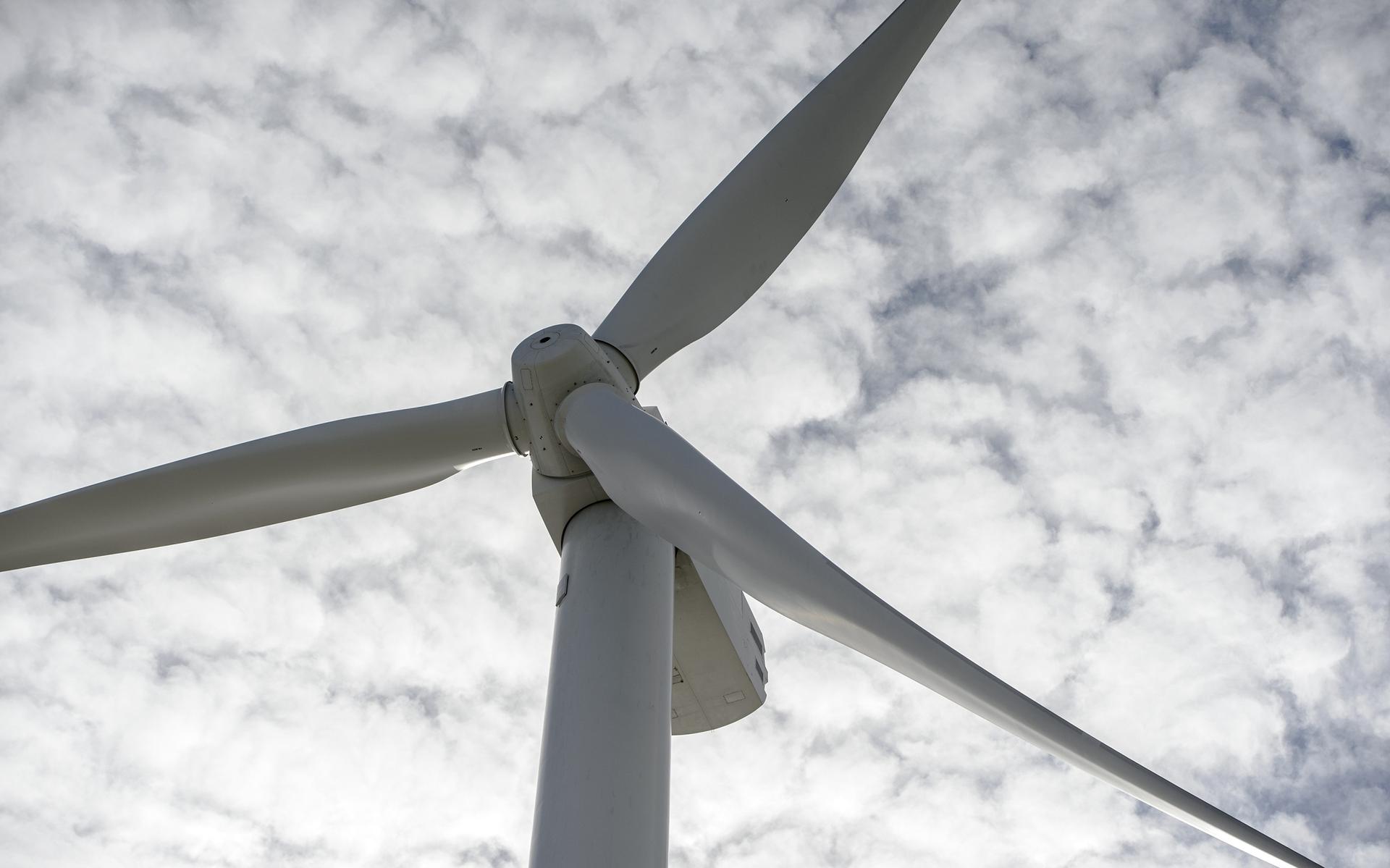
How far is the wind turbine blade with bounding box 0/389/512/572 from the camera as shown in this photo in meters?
7.72

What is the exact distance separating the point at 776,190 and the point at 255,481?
177 inches

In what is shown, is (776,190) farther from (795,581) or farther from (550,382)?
(795,581)

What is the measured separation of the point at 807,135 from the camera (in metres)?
8.59

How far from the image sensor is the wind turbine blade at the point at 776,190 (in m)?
8.41

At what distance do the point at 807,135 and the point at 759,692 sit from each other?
4.49 m

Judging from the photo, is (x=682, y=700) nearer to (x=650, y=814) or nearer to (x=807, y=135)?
(x=650, y=814)

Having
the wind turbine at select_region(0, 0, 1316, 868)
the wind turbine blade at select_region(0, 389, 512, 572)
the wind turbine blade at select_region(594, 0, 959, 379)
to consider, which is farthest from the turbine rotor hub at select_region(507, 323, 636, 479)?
the wind turbine blade at select_region(594, 0, 959, 379)

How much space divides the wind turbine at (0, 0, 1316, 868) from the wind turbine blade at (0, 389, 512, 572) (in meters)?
0.01

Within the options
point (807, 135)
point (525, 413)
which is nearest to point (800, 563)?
point (525, 413)

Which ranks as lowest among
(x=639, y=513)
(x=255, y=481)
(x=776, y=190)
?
(x=639, y=513)

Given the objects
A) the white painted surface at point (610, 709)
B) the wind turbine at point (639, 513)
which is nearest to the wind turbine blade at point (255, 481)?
the wind turbine at point (639, 513)

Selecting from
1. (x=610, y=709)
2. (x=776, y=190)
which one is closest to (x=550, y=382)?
(x=610, y=709)

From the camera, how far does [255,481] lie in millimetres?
7863

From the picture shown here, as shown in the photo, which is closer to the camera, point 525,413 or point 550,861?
point 550,861
